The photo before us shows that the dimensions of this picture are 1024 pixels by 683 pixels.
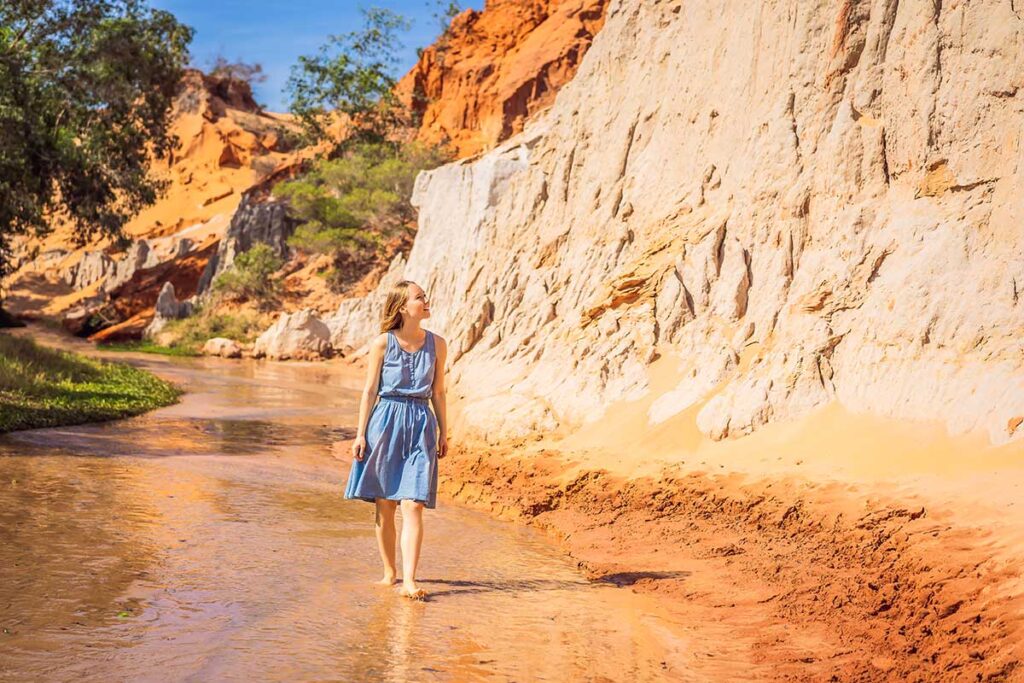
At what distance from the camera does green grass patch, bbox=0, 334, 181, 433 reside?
39.7 ft

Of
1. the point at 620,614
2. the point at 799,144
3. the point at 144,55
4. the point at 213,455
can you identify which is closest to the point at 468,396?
the point at 213,455

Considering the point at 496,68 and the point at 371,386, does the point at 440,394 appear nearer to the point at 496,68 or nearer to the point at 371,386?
the point at 371,386

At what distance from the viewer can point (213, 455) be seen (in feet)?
35.6

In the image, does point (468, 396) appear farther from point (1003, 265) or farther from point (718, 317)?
point (1003, 265)

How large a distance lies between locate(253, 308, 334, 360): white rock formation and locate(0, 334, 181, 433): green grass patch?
10.3m

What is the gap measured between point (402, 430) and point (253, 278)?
3281 centimetres

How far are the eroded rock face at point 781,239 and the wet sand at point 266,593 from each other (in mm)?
2902

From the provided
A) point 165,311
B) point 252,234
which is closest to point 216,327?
point 165,311

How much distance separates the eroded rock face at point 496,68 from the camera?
42.0m

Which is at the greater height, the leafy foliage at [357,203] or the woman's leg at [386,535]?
the leafy foliage at [357,203]

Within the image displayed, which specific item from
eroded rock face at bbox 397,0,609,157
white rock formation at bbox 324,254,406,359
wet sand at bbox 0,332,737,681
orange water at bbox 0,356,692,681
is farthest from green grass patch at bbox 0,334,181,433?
eroded rock face at bbox 397,0,609,157

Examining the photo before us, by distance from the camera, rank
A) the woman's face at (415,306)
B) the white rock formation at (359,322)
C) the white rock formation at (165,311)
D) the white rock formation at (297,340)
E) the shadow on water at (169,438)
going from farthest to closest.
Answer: the white rock formation at (165,311)
the white rock formation at (359,322)
the white rock formation at (297,340)
the shadow on water at (169,438)
the woman's face at (415,306)

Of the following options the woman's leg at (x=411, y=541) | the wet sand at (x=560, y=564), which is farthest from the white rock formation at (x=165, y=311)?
the woman's leg at (x=411, y=541)

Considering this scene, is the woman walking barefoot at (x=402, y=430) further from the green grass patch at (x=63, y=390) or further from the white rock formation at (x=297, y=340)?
the white rock formation at (x=297, y=340)
